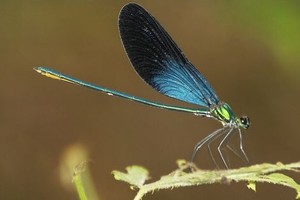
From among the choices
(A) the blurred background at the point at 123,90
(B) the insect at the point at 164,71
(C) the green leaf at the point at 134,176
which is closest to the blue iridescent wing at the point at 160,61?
(B) the insect at the point at 164,71

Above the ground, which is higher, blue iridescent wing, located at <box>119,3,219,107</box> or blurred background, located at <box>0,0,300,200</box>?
blurred background, located at <box>0,0,300,200</box>

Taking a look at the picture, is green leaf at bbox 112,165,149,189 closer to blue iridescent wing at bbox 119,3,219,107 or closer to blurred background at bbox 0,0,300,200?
blue iridescent wing at bbox 119,3,219,107

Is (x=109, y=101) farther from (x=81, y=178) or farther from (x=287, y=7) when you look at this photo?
(x=81, y=178)

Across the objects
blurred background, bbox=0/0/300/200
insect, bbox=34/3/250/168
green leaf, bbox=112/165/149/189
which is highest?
blurred background, bbox=0/0/300/200

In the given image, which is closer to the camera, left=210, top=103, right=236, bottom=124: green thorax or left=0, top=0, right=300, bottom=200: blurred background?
left=210, top=103, right=236, bottom=124: green thorax

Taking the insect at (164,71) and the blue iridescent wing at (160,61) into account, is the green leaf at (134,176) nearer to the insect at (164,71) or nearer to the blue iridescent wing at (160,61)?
the insect at (164,71)

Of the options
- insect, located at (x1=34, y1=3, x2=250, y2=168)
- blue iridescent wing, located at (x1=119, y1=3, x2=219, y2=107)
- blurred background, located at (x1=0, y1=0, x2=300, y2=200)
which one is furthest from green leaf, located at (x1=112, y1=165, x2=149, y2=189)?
blurred background, located at (x1=0, y1=0, x2=300, y2=200)

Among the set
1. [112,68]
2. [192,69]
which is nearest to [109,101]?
[112,68]

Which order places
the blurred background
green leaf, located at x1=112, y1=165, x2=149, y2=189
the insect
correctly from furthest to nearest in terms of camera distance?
the blurred background → the insect → green leaf, located at x1=112, y1=165, x2=149, y2=189

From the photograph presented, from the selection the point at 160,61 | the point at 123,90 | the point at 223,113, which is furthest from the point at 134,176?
the point at 123,90
